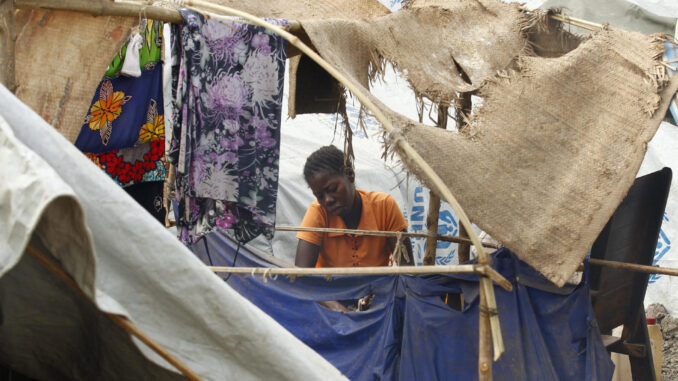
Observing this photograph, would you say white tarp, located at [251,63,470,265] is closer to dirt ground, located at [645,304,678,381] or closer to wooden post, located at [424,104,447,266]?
dirt ground, located at [645,304,678,381]

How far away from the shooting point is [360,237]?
450 cm

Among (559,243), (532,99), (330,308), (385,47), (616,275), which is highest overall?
(385,47)

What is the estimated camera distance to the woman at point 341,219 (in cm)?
451

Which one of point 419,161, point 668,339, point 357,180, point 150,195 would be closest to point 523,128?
point 419,161

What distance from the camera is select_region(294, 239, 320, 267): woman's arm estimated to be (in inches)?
180

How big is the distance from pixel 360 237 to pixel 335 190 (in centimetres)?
34

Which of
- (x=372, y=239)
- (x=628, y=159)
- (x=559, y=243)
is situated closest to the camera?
(x=559, y=243)

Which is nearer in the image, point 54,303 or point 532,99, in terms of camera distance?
point 54,303

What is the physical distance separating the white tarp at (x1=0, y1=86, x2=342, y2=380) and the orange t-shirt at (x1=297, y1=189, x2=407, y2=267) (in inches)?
114

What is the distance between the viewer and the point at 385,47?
11.7 ft

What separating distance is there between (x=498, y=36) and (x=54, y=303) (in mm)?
2887

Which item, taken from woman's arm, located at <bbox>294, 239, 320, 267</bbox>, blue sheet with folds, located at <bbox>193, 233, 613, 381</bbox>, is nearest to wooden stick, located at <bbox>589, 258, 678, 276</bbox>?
blue sheet with folds, located at <bbox>193, 233, 613, 381</bbox>

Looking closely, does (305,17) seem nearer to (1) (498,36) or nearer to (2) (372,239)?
(1) (498,36)

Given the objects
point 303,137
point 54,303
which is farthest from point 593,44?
point 303,137
